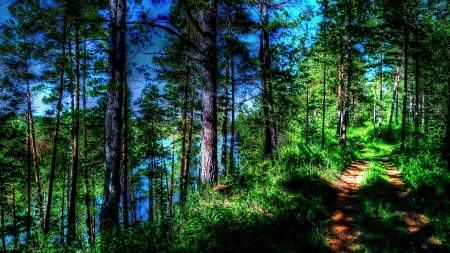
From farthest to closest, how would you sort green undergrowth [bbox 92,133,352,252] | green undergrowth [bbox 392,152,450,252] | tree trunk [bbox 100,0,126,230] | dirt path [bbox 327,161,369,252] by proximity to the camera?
tree trunk [bbox 100,0,126,230] < green undergrowth [bbox 392,152,450,252] < dirt path [bbox 327,161,369,252] < green undergrowth [bbox 92,133,352,252]

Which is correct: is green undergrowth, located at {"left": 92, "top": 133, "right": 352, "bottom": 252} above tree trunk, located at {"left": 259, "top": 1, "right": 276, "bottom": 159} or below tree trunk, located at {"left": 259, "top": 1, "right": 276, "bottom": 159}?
below

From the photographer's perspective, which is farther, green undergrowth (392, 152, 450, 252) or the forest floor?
green undergrowth (392, 152, 450, 252)

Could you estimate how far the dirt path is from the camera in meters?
4.84

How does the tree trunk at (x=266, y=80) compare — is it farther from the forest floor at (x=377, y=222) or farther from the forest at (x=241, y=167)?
the forest floor at (x=377, y=222)

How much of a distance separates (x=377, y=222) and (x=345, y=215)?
751 millimetres

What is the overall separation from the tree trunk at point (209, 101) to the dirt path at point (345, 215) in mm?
3190

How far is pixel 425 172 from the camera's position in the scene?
8.02 metres

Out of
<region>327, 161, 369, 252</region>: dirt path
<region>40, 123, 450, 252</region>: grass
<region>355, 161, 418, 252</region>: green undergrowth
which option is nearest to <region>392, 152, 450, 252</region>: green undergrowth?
<region>40, 123, 450, 252</region>: grass

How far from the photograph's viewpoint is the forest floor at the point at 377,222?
464 centimetres

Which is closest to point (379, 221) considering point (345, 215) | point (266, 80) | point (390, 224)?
point (390, 224)

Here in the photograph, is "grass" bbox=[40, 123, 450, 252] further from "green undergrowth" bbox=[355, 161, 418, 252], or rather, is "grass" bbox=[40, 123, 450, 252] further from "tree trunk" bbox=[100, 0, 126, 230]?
"tree trunk" bbox=[100, 0, 126, 230]

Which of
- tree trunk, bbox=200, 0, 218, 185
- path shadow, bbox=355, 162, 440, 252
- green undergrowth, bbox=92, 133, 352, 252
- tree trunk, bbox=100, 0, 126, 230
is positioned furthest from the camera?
tree trunk, bbox=200, 0, 218, 185

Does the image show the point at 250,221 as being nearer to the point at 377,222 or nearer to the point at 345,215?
the point at 345,215

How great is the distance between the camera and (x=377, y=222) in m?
5.39
